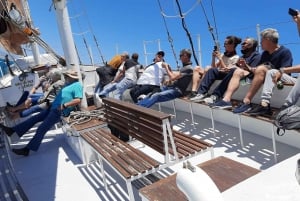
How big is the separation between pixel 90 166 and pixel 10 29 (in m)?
3.12

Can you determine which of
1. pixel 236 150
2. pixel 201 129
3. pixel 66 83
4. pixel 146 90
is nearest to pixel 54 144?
pixel 66 83

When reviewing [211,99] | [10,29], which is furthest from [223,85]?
[10,29]

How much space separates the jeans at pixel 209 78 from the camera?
167 inches

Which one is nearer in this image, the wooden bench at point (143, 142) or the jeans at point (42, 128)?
the wooden bench at point (143, 142)

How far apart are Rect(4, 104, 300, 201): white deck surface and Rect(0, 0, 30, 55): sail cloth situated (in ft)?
7.11

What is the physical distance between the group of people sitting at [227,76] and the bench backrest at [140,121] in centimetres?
108

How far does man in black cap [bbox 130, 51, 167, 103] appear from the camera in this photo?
497cm

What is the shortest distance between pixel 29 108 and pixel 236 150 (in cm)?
353

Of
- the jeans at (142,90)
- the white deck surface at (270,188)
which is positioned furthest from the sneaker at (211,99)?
the white deck surface at (270,188)

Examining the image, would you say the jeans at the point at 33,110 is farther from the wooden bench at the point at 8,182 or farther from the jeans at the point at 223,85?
the jeans at the point at 223,85

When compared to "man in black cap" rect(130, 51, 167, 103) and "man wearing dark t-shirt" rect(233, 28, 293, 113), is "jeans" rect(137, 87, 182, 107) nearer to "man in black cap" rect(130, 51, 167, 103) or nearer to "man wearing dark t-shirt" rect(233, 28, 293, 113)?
"man in black cap" rect(130, 51, 167, 103)

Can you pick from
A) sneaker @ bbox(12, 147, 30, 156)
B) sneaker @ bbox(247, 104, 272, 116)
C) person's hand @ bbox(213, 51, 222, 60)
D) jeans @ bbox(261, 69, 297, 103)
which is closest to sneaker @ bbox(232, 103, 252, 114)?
sneaker @ bbox(247, 104, 272, 116)

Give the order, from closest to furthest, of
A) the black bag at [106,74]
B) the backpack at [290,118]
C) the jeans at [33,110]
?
the backpack at [290,118] < the jeans at [33,110] < the black bag at [106,74]

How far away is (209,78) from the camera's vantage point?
14.0 ft
